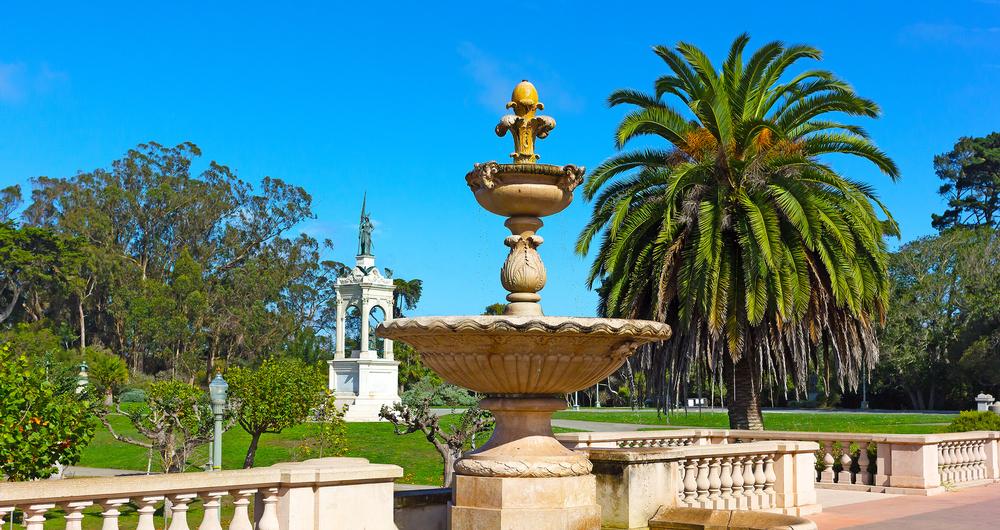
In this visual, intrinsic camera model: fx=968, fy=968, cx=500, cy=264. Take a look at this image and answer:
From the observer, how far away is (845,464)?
15219mm

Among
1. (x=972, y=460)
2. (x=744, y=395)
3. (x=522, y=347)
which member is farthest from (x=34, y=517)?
(x=744, y=395)

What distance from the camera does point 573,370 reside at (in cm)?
749

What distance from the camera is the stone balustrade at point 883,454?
14.2m

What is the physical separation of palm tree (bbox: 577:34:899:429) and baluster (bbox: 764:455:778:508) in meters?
5.48

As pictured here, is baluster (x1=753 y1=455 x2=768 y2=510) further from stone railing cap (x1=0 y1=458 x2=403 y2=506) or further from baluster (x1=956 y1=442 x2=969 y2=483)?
baluster (x1=956 y1=442 x2=969 y2=483)

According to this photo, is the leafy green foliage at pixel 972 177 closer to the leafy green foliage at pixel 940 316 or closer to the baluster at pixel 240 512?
Answer: the leafy green foliage at pixel 940 316

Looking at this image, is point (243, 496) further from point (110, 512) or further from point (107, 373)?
point (107, 373)

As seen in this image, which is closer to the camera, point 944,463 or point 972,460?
point 944,463

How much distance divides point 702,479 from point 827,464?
6.35 metres

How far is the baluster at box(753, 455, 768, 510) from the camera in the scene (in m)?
11.2

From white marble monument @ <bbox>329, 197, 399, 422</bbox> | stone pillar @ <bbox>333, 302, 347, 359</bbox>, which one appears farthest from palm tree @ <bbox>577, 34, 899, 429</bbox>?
stone pillar @ <bbox>333, 302, 347, 359</bbox>

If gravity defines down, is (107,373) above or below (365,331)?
below

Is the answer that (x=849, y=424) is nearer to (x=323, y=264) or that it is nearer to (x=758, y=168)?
(x=758, y=168)

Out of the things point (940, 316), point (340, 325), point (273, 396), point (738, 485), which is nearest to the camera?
point (738, 485)
